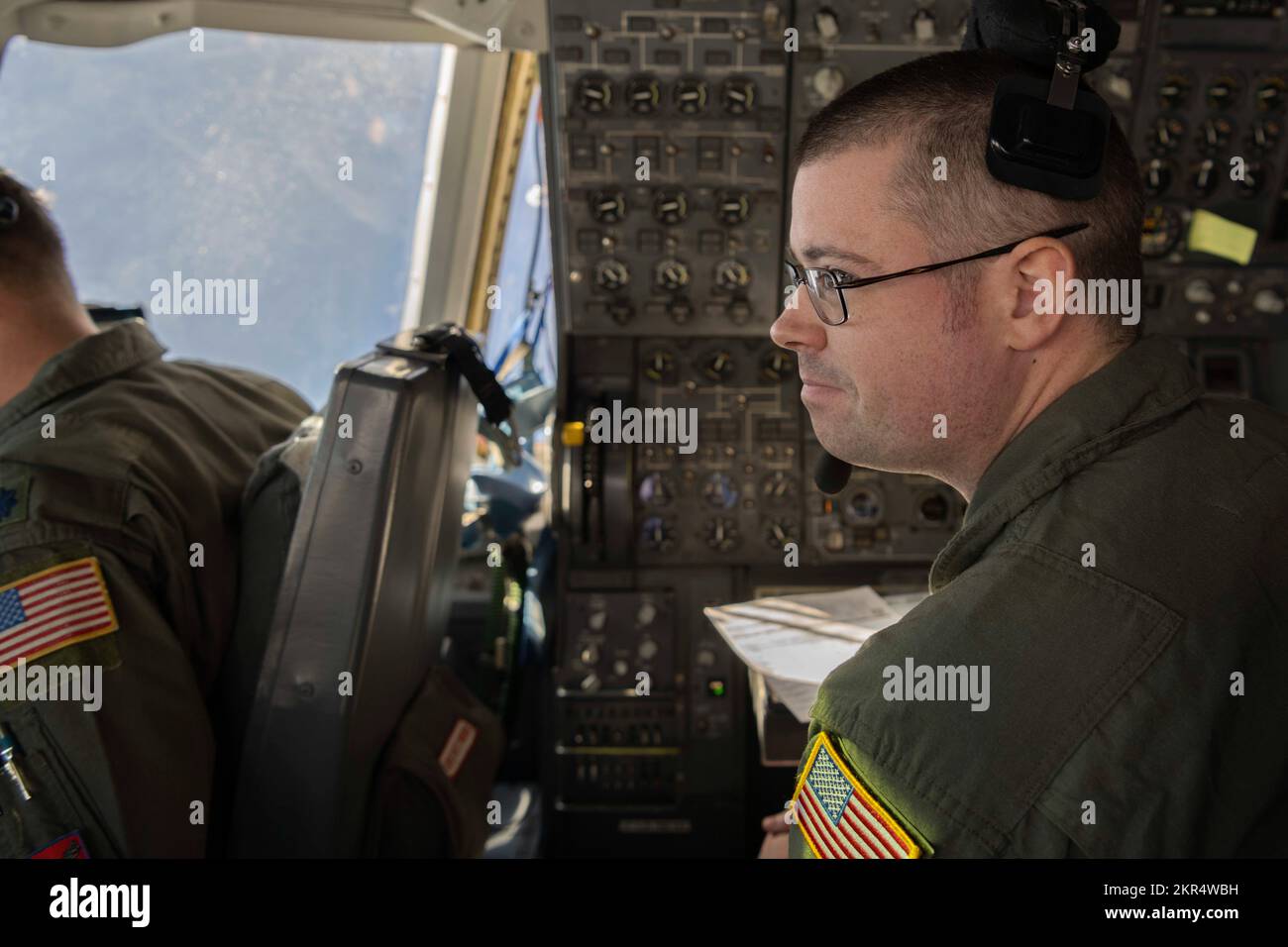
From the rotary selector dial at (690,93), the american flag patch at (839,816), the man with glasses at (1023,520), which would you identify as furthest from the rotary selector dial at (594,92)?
the american flag patch at (839,816)

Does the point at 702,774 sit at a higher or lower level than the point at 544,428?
lower

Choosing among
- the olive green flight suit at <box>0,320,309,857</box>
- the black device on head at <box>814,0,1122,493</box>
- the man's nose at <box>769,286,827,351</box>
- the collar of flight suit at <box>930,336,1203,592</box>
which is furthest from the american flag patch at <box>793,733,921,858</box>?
the olive green flight suit at <box>0,320,309,857</box>

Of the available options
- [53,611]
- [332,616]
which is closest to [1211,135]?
[332,616]

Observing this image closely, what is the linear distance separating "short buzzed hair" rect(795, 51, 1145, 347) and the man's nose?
144 millimetres

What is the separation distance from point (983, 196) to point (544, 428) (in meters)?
2.11

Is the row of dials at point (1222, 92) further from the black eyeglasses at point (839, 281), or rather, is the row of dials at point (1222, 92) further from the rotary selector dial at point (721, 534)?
the black eyeglasses at point (839, 281)

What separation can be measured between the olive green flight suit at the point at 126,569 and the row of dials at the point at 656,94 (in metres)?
1.04

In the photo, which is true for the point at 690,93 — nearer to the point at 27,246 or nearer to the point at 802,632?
the point at 802,632

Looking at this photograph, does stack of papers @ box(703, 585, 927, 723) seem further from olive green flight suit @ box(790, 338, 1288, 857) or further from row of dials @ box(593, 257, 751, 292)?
row of dials @ box(593, 257, 751, 292)

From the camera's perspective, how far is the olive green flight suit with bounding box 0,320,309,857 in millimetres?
1307

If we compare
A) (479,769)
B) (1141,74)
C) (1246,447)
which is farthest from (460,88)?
(1246,447)

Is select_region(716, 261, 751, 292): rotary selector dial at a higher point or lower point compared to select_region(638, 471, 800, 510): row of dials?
higher

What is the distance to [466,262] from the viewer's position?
10.3 ft
